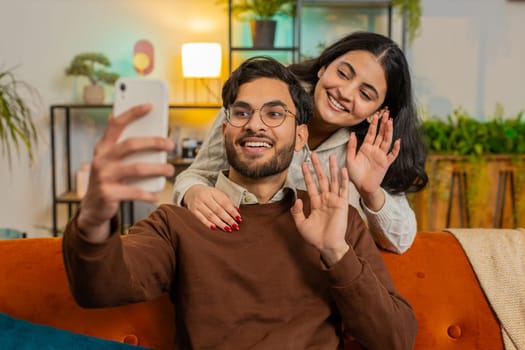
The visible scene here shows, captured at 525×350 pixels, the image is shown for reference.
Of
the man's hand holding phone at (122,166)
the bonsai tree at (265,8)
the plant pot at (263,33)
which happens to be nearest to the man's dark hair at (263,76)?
the man's hand holding phone at (122,166)

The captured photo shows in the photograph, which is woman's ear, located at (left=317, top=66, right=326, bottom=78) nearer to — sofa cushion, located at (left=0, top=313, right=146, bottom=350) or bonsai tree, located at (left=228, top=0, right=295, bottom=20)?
sofa cushion, located at (left=0, top=313, right=146, bottom=350)

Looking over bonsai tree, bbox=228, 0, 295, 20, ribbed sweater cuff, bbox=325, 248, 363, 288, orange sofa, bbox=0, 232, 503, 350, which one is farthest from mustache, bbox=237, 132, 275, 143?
bonsai tree, bbox=228, 0, 295, 20

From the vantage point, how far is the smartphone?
3.01 feet

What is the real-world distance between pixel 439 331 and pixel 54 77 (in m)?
3.36

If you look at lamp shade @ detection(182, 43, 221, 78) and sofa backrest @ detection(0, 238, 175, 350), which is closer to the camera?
sofa backrest @ detection(0, 238, 175, 350)

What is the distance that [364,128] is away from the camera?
1.92m

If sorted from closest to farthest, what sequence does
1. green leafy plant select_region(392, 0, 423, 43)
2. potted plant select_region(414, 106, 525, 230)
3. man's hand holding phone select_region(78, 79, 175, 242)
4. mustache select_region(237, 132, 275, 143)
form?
man's hand holding phone select_region(78, 79, 175, 242) < mustache select_region(237, 132, 275, 143) < potted plant select_region(414, 106, 525, 230) < green leafy plant select_region(392, 0, 423, 43)

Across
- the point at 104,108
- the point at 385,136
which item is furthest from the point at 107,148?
the point at 104,108

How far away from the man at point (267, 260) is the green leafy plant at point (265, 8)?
257 cm

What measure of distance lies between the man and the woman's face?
0.24 m

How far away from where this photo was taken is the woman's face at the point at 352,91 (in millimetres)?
1789

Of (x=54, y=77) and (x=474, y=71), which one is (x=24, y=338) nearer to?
(x=54, y=77)

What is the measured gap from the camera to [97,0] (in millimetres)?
4195

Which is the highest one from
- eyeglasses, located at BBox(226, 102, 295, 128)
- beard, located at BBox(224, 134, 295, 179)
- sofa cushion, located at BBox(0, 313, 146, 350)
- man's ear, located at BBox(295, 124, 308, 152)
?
eyeglasses, located at BBox(226, 102, 295, 128)
